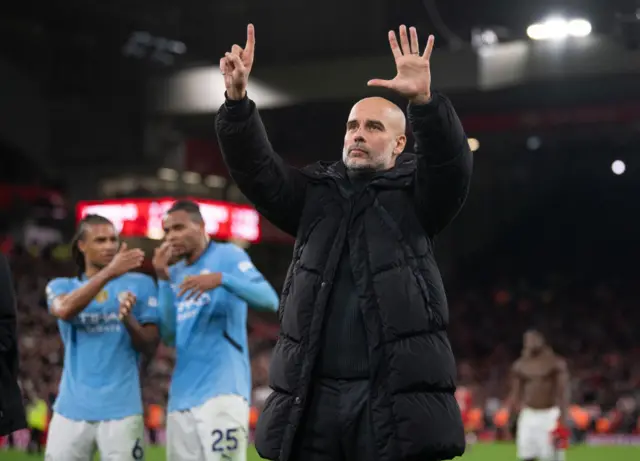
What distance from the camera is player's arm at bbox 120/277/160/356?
627 cm

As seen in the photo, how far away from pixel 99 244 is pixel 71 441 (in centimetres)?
121

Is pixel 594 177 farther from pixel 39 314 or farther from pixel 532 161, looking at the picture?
pixel 39 314

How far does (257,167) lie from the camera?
411cm

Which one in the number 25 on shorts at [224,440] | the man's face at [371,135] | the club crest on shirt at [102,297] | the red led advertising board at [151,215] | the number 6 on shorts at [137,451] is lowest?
the number 6 on shorts at [137,451]

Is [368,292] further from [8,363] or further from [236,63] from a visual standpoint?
[8,363]

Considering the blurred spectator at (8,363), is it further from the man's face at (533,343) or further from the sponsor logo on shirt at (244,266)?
the man's face at (533,343)

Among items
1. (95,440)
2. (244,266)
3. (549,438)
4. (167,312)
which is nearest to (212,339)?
(167,312)

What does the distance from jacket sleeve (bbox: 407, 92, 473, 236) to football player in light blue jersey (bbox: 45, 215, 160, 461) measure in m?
2.46

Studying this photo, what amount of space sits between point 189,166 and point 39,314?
485 centimetres

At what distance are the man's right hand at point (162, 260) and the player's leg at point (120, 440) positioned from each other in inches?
33.4

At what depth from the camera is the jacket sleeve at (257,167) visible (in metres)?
4.05

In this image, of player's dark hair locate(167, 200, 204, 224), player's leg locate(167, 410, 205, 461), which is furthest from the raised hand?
player's leg locate(167, 410, 205, 461)

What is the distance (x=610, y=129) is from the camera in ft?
74.5

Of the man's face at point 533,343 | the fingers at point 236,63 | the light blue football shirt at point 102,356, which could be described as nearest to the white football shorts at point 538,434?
the man's face at point 533,343
